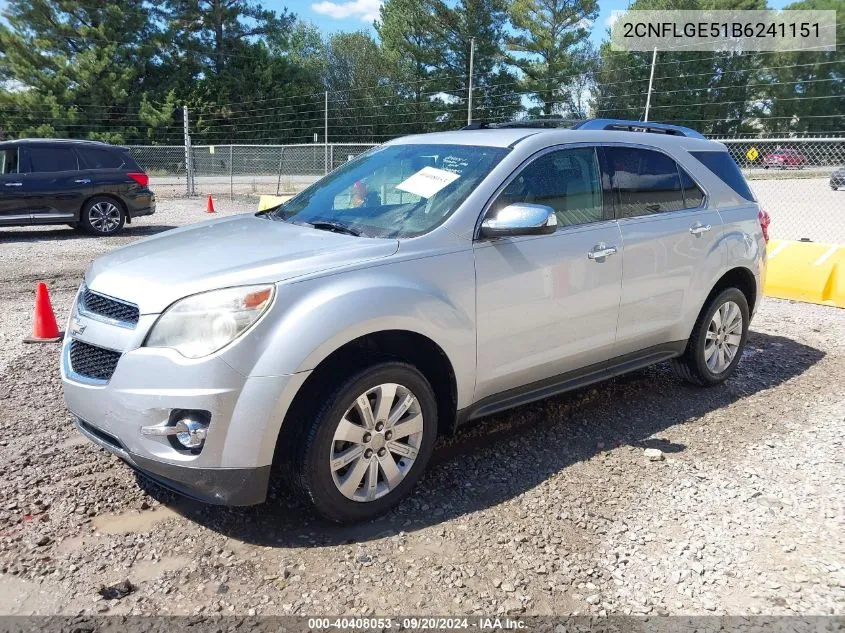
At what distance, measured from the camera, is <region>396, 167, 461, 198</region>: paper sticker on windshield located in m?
3.68

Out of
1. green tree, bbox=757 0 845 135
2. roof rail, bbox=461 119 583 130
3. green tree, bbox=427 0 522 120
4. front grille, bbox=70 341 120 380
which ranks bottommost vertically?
front grille, bbox=70 341 120 380

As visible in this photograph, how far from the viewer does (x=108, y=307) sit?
3086 mm

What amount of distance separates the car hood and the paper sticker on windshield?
0.53 m

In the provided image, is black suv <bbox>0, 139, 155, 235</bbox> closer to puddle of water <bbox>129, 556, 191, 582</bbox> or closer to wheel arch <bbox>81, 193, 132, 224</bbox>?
wheel arch <bbox>81, 193, 132, 224</bbox>

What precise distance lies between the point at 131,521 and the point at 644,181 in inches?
140

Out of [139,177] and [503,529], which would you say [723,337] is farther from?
[139,177]

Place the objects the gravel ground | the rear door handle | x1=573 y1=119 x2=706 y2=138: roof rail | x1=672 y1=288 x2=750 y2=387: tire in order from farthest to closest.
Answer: x1=672 y1=288 x2=750 y2=387: tire < x1=573 y1=119 x2=706 y2=138: roof rail < the rear door handle < the gravel ground

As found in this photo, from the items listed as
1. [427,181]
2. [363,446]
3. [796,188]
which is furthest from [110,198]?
[796,188]

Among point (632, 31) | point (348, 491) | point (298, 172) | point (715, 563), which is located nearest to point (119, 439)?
point (348, 491)

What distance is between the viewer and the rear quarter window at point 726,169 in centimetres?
491

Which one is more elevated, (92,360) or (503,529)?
(92,360)

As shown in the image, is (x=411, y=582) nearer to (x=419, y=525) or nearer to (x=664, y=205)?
(x=419, y=525)

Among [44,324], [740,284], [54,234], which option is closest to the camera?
[740,284]

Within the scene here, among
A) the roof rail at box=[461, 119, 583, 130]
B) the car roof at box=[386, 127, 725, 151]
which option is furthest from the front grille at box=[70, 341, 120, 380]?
the roof rail at box=[461, 119, 583, 130]
